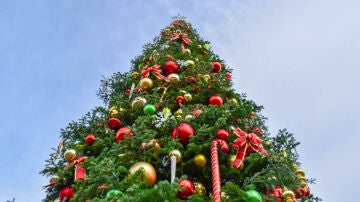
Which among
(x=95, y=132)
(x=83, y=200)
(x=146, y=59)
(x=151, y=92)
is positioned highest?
(x=146, y=59)

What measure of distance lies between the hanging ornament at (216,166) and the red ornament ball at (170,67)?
331 centimetres

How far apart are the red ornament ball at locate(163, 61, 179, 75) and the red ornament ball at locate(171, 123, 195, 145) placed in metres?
2.84

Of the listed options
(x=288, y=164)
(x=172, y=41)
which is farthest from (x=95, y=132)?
(x=172, y=41)

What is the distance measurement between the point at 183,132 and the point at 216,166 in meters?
0.88

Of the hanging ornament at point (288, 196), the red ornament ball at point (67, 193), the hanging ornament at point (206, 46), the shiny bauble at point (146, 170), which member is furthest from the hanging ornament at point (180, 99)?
the hanging ornament at point (206, 46)

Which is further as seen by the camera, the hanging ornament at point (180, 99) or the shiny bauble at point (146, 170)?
the hanging ornament at point (180, 99)

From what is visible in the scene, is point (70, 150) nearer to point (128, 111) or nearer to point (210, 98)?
point (128, 111)

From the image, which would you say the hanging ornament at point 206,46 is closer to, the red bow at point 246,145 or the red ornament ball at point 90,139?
the red ornament ball at point 90,139

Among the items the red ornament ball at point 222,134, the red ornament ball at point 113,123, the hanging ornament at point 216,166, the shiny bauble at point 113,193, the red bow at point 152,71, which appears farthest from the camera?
the red bow at point 152,71

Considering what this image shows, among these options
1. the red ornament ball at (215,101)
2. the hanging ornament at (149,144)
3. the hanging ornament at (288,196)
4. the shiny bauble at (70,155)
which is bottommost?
the hanging ornament at (288,196)

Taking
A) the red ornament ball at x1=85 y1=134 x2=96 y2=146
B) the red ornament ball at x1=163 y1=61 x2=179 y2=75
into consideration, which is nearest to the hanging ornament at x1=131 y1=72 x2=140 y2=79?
the red ornament ball at x1=163 y1=61 x2=179 y2=75

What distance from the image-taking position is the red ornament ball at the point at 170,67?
9414 mm

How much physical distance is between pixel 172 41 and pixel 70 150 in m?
5.41

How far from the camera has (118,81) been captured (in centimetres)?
983
